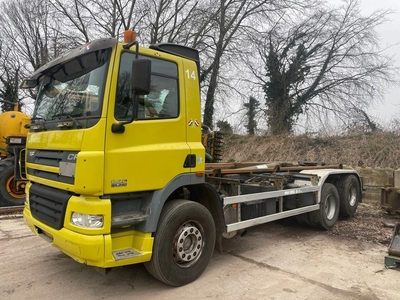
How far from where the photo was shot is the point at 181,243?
3998 mm

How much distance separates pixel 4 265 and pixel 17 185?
449 centimetres

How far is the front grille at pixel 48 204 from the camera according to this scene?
3564 millimetres

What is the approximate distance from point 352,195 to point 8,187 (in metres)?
8.66

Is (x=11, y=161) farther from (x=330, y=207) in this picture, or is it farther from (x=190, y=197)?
(x=330, y=207)

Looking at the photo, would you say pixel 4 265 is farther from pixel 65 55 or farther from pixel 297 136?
pixel 297 136

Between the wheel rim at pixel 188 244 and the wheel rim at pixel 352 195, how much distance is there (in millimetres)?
4917

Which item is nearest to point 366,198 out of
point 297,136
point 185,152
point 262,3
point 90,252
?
point 297,136

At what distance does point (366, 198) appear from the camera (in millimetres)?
10023

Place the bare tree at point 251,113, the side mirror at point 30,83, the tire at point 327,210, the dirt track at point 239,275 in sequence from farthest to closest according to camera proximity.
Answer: the bare tree at point 251,113 → the tire at point 327,210 → the side mirror at point 30,83 → the dirt track at point 239,275

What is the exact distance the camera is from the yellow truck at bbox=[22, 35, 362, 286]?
3.36 m

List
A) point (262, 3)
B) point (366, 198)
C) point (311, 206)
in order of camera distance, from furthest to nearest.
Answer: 1. point (262, 3)
2. point (366, 198)
3. point (311, 206)

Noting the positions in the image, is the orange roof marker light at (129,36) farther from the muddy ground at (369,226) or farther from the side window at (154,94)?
the muddy ground at (369,226)

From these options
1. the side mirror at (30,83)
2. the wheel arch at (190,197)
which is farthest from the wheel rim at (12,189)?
the wheel arch at (190,197)

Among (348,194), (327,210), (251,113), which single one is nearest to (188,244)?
(327,210)
